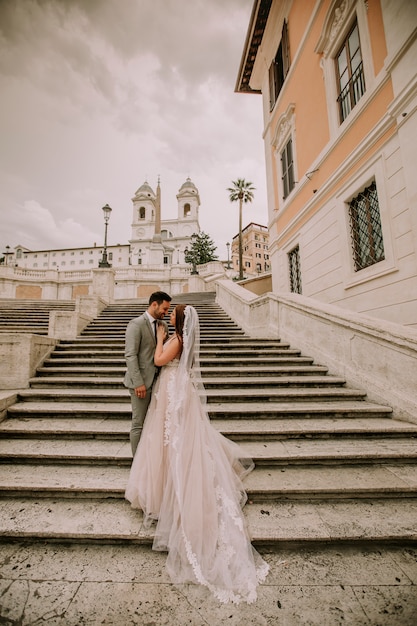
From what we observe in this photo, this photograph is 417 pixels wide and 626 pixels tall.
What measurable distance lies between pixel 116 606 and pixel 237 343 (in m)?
5.54

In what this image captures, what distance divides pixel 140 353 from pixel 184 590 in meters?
1.93

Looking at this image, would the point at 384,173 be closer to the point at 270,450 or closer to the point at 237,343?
the point at 237,343

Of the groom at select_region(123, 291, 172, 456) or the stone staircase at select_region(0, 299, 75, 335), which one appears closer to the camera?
the groom at select_region(123, 291, 172, 456)

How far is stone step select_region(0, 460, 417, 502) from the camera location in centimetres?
269

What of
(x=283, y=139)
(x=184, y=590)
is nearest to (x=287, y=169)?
(x=283, y=139)

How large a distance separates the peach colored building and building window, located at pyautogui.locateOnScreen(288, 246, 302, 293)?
4 cm

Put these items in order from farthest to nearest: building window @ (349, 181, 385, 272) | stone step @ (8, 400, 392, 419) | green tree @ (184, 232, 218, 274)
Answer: green tree @ (184, 232, 218, 274)
building window @ (349, 181, 385, 272)
stone step @ (8, 400, 392, 419)

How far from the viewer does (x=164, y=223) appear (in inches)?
2832

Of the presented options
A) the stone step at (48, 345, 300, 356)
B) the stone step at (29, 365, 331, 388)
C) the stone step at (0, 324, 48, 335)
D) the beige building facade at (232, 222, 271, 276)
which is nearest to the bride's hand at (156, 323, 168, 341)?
the stone step at (29, 365, 331, 388)

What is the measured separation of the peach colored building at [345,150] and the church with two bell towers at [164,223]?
5589cm

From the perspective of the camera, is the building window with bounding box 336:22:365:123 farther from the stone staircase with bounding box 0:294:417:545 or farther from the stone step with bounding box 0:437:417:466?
the stone step with bounding box 0:437:417:466

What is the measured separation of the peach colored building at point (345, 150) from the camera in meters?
5.15

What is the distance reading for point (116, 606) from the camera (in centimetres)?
183

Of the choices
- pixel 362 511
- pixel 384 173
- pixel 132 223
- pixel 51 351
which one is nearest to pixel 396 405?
pixel 362 511
